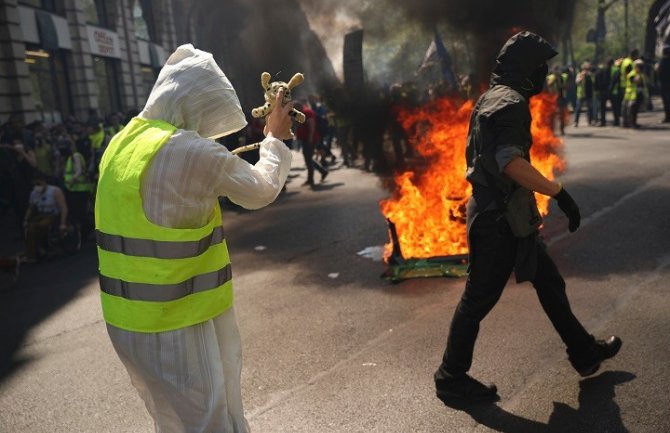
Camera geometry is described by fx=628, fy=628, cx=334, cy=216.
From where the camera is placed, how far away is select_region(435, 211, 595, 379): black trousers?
3184 mm

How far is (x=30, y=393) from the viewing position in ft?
13.4

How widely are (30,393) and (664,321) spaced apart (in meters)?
4.14

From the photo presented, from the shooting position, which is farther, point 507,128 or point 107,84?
point 107,84

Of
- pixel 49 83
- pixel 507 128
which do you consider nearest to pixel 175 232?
pixel 507 128

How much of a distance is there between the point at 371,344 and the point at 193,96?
251 centimetres

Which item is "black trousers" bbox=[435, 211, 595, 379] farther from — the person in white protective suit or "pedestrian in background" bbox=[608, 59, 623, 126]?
"pedestrian in background" bbox=[608, 59, 623, 126]

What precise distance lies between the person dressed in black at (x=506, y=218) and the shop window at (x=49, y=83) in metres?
16.6

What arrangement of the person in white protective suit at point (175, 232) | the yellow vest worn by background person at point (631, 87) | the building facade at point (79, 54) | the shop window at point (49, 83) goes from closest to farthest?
the person in white protective suit at point (175, 232)
the yellow vest worn by background person at point (631, 87)
the building facade at point (79, 54)
the shop window at point (49, 83)

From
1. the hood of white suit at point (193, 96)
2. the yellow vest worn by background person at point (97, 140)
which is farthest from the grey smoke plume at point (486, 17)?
the yellow vest worn by background person at point (97, 140)

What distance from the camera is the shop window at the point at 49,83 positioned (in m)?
17.6

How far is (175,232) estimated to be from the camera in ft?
7.03

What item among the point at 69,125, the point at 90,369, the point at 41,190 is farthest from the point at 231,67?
the point at 90,369

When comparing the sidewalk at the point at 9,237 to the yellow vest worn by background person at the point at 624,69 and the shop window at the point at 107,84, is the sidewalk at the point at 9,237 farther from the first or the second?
the yellow vest worn by background person at the point at 624,69

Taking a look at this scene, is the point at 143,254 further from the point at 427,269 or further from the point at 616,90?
the point at 616,90
